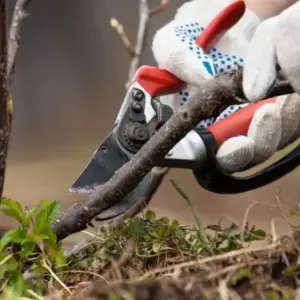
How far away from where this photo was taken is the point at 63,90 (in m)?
0.98

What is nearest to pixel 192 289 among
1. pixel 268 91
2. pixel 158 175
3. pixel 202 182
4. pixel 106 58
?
pixel 268 91

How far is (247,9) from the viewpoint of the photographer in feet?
1.69

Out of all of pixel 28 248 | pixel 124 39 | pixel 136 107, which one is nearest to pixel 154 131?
pixel 136 107

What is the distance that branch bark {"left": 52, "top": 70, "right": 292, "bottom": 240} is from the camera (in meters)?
0.35

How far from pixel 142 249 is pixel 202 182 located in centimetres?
8

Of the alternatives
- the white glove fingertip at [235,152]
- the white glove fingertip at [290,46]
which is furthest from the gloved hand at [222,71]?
the white glove fingertip at [290,46]

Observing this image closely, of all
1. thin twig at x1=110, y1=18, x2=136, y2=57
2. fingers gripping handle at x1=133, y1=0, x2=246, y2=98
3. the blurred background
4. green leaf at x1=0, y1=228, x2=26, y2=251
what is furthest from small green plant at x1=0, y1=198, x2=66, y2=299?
the blurred background

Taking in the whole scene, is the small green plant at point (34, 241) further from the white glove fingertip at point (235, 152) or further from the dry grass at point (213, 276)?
the white glove fingertip at point (235, 152)

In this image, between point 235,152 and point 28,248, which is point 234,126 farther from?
point 28,248

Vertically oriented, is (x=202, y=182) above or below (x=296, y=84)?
below

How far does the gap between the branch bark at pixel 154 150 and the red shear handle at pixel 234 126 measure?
0.08 metres

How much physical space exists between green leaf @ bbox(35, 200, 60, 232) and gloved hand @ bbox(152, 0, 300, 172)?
0.38 feet

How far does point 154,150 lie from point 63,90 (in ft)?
2.00

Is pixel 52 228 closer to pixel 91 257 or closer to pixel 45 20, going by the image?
pixel 91 257
